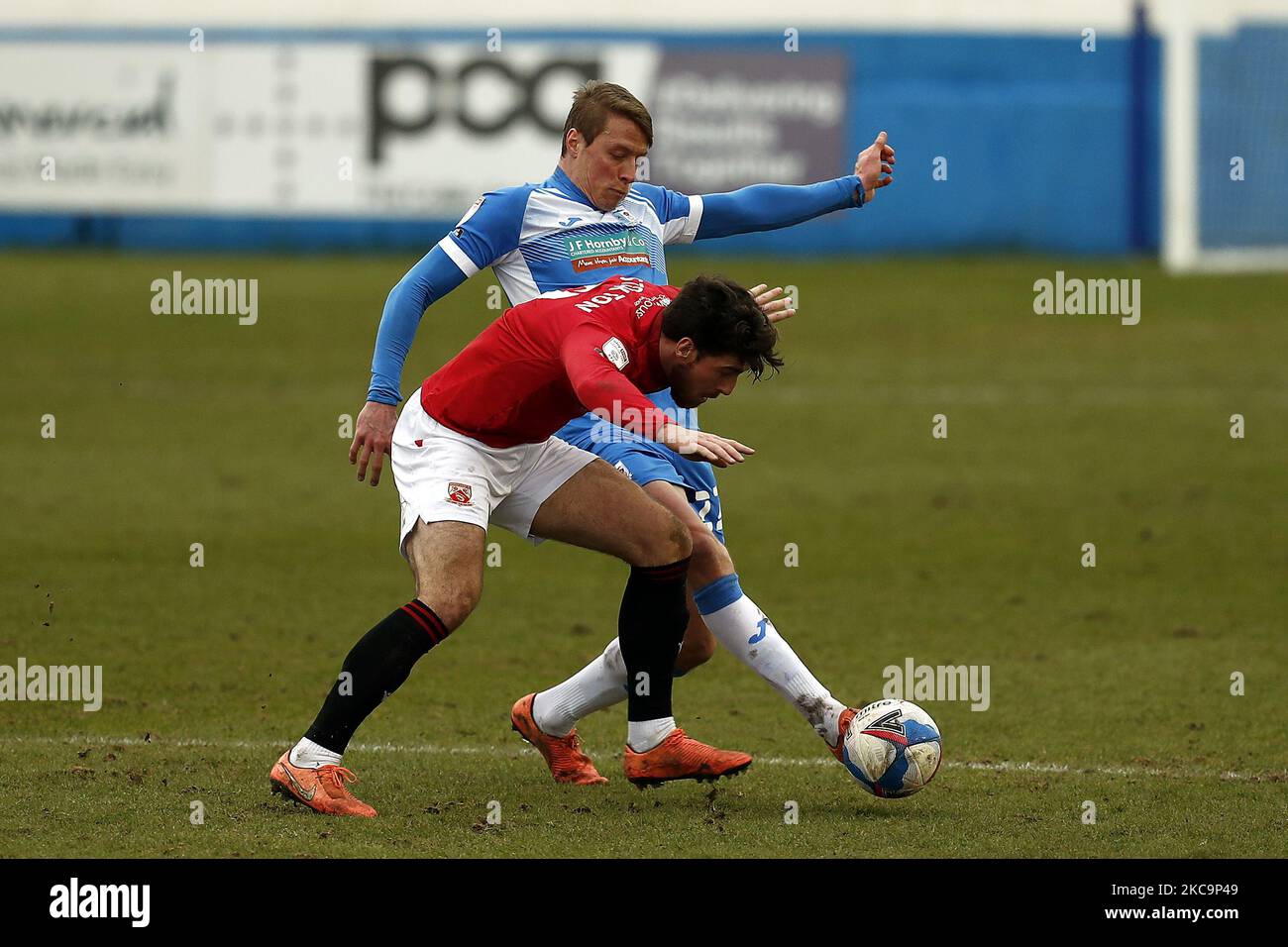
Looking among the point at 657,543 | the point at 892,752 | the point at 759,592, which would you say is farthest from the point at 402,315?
the point at 759,592

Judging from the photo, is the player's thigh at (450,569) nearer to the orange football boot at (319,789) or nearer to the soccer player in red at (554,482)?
the soccer player in red at (554,482)

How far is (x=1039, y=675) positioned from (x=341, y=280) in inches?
675

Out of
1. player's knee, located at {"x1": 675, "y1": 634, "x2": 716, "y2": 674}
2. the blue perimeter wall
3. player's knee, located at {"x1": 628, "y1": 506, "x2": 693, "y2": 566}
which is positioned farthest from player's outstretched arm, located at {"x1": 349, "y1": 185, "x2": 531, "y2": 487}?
the blue perimeter wall

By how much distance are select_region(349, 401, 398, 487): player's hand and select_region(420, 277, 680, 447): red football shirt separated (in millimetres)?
136

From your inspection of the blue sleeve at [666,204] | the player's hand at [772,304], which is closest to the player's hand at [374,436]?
the player's hand at [772,304]

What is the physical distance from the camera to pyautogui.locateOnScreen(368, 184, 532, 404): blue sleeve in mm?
6766

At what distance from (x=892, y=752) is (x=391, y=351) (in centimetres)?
213

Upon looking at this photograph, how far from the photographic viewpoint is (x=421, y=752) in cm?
719

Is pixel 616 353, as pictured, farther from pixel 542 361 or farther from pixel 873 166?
pixel 873 166

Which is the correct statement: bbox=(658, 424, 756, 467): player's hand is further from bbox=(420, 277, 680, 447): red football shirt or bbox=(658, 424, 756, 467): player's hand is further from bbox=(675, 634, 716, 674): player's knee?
bbox=(675, 634, 716, 674): player's knee

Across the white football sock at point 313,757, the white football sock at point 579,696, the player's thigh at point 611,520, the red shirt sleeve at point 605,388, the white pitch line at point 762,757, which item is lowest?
the white pitch line at point 762,757

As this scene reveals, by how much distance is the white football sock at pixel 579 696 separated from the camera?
6914 millimetres

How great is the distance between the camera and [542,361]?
635cm

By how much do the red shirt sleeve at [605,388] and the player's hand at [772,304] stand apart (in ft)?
1.68
